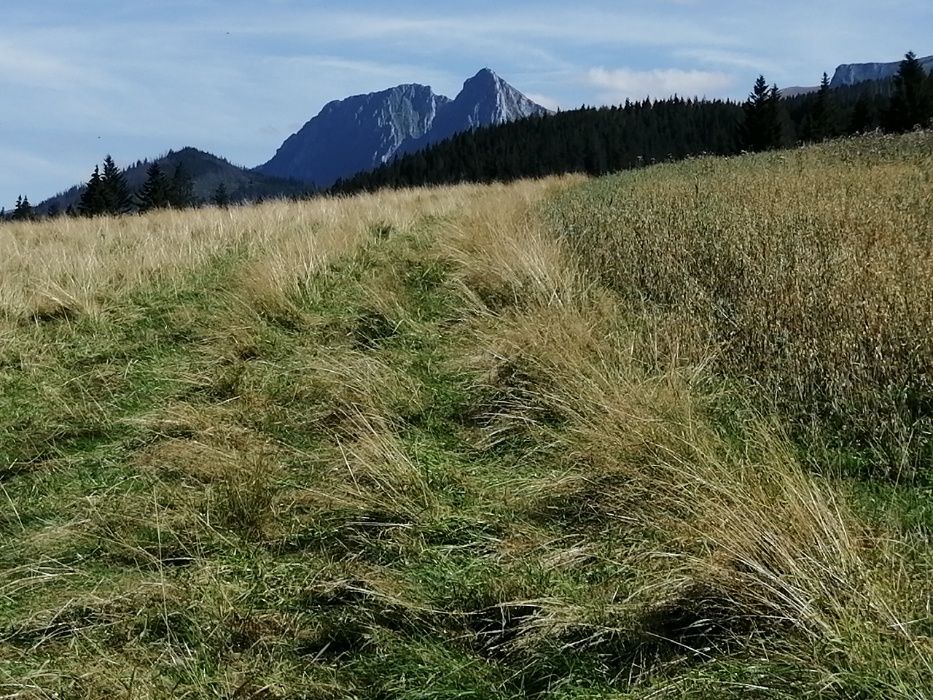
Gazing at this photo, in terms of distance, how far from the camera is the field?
4.85 ft

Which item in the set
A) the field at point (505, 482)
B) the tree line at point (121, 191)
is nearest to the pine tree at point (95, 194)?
the tree line at point (121, 191)

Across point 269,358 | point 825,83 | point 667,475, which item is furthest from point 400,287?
point 825,83

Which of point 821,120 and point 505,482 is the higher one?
point 821,120

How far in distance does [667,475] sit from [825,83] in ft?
163

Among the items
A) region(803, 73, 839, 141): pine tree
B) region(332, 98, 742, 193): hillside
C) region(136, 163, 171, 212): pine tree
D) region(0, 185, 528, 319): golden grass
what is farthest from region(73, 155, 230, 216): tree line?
region(803, 73, 839, 141): pine tree

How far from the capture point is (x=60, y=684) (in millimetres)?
1484

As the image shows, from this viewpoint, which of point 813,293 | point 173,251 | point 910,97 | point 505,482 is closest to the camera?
point 505,482

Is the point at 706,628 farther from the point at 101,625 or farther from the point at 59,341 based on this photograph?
the point at 59,341

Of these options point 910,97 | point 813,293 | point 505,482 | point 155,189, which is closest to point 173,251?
point 505,482

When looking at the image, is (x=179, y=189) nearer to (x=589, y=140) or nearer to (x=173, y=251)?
(x=173, y=251)

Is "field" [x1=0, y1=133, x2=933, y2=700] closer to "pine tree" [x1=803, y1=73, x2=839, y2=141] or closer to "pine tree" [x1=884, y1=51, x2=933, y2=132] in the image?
"pine tree" [x1=884, y1=51, x2=933, y2=132]

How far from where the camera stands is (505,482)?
7.55ft

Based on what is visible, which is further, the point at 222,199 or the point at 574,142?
the point at 574,142

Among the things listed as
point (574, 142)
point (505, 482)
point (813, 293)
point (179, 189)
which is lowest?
point (505, 482)
